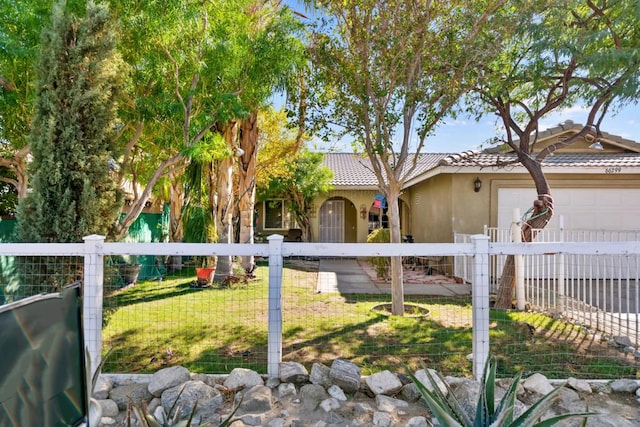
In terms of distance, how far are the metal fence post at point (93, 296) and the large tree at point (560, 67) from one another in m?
6.30

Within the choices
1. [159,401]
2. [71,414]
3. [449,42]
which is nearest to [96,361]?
[159,401]

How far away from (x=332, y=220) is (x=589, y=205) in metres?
10.5

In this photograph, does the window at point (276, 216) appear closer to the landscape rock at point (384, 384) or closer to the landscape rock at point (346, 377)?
the landscape rock at point (346, 377)

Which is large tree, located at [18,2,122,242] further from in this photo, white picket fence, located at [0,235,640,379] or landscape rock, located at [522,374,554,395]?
landscape rock, located at [522,374,554,395]

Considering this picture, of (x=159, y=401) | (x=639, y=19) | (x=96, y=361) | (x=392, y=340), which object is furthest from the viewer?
(x=639, y=19)

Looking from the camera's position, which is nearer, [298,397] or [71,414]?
[71,414]

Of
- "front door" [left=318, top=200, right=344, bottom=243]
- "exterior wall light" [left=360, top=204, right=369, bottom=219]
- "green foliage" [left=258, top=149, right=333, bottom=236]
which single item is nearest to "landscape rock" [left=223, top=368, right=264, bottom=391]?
"green foliage" [left=258, top=149, right=333, bottom=236]

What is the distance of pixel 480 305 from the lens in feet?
12.1

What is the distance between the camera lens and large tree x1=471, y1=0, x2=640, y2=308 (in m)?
5.88

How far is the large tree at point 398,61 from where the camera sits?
602 centimetres

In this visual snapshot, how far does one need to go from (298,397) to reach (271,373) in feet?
1.20

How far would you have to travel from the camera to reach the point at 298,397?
3488 mm

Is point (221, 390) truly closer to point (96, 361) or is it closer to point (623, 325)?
point (96, 361)

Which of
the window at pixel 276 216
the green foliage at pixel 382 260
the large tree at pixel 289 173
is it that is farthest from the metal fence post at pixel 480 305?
the window at pixel 276 216
